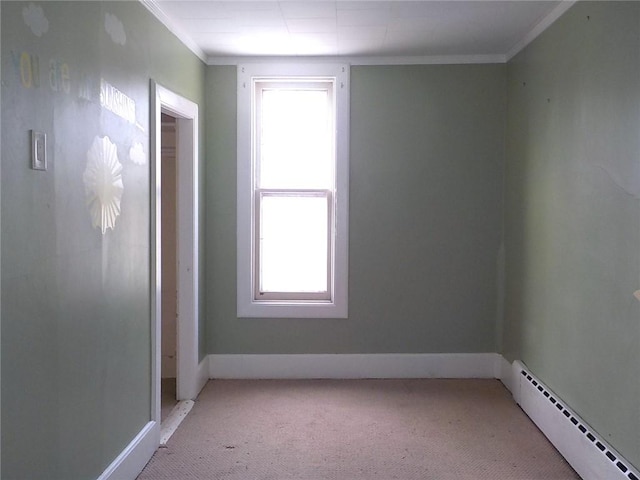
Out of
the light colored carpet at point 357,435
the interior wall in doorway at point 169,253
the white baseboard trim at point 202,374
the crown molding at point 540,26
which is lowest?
the light colored carpet at point 357,435

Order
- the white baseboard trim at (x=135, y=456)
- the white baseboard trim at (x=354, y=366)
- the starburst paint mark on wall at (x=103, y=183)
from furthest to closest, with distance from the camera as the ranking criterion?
the white baseboard trim at (x=354, y=366)
the white baseboard trim at (x=135, y=456)
the starburst paint mark on wall at (x=103, y=183)

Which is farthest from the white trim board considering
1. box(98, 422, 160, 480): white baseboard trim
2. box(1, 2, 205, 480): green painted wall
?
box(98, 422, 160, 480): white baseboard trim

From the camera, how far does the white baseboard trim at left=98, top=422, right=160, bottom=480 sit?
8.97ft

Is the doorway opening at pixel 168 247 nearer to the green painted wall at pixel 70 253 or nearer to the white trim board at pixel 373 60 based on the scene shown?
the white trim board at pixel 373 60

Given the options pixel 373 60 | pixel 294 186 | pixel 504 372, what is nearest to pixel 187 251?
pixel 294 186

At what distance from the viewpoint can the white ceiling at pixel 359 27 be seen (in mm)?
3316

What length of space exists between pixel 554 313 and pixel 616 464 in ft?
3.32

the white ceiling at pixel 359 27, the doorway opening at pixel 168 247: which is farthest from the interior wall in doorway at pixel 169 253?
the white ceiling at pixel 359 27

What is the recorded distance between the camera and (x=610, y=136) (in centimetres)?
272

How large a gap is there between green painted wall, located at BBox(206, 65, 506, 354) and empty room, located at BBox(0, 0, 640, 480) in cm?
2

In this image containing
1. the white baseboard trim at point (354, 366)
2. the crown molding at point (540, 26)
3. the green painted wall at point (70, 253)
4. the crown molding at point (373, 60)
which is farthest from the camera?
the white baseboard trim at point (354, 366)

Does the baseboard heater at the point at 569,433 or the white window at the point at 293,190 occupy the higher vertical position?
the white window at the point at 293,190

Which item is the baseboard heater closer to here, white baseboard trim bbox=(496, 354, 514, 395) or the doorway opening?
white baseboard trim bbox=(496, 354, 514, 395)

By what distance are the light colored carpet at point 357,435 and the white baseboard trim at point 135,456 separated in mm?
59
